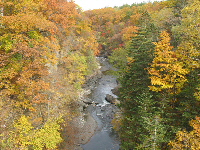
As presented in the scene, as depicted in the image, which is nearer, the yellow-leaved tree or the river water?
the yellow-leaved tree

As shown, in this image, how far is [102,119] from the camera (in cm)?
2370

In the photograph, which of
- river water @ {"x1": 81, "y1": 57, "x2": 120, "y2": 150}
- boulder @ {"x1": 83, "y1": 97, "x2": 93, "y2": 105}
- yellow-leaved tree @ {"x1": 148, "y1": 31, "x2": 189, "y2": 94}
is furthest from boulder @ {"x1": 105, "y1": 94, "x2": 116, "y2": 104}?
yellow-leaved tree @ {"x1": 148, "y1": 31, "x2": 189, "y2": 94}

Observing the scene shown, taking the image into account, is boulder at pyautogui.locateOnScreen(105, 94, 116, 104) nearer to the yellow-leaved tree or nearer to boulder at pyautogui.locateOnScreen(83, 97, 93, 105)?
boulder at pyautogui.locateOnScreen(83, 97, 93, 105)

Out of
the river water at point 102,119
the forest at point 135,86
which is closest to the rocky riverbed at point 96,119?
the river water at point 102,119

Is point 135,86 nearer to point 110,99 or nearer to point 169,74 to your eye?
point 169,74

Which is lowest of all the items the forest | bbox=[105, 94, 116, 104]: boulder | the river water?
the river water

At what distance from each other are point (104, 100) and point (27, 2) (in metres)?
22.3

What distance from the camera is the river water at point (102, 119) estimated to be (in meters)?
18.5

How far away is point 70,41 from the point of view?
3155cm

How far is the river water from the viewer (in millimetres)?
18453

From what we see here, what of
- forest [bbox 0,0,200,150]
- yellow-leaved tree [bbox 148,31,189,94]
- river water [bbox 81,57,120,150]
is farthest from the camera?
river water [bbox 81,57,120,150]

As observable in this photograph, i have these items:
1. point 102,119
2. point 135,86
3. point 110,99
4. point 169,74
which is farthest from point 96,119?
point 169,74

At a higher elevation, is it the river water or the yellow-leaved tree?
the yellow-leaved tree

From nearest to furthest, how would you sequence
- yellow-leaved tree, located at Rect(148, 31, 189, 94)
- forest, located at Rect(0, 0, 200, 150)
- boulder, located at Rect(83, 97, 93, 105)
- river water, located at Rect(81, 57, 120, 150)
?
forest, located at Rect(0, 0, 200, 150) < yellow-leaved tree, located at Rect(148, 31, 189, 94) < river water, located at Rect(81, 57, 120, 150) < boulder, located at Rect(83, 97, 93, 105)
